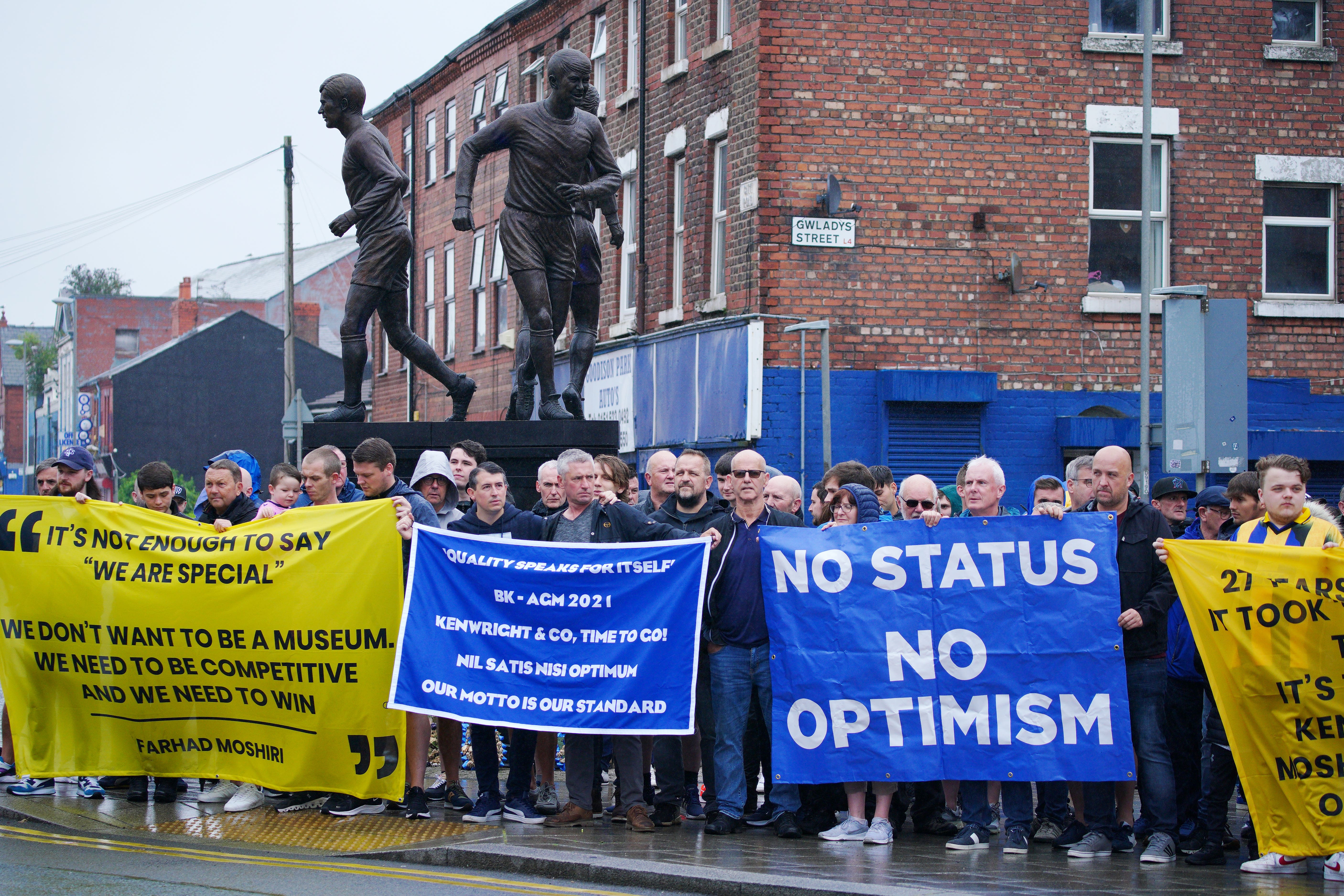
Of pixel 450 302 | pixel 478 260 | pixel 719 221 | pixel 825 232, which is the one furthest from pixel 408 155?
pixel 825 232

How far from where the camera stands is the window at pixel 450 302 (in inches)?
1329

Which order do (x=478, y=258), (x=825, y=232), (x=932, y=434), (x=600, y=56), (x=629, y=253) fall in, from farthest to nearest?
(x=478, y=258)
(x=600, y=56)
(x=629, y=253)
(x=932, y=434)
(x=825, y=232)

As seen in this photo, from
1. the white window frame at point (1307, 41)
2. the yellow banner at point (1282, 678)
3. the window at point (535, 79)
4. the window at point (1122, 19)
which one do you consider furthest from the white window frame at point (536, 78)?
the yellow banner at point (1282, 678)

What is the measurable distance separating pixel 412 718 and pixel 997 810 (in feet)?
11.5

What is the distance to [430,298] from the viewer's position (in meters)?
35.2

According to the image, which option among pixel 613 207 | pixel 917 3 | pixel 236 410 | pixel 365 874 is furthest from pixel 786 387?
pixel 236 410

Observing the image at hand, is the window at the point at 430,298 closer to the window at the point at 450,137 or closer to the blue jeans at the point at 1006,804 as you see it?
the window at the point at 450,137

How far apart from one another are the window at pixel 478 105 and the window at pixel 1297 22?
16.8 metres

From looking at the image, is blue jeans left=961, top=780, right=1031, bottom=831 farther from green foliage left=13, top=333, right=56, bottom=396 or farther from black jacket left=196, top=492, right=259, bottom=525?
green foliage left=13, top=333, right=56, bottom=396

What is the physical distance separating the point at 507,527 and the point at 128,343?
268 ft

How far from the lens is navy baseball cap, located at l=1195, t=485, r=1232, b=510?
30.8 ft

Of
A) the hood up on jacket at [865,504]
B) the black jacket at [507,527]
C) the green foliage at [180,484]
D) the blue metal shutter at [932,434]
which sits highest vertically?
the blue metal shutter at [932,434]

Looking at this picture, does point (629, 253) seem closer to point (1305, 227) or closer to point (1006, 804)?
point (1305, 227)

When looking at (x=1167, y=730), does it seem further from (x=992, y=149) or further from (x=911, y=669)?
(x=992, y=149)
